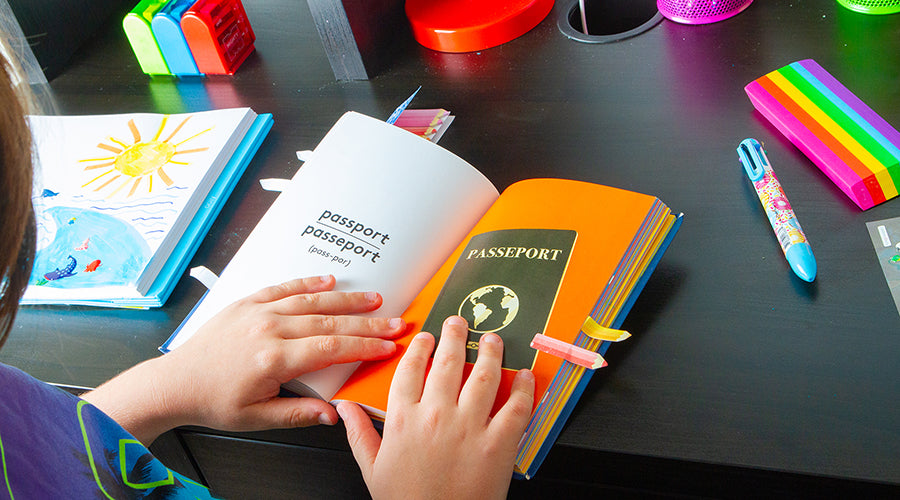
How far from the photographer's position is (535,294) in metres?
0.62

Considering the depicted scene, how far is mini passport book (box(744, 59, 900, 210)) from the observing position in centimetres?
68

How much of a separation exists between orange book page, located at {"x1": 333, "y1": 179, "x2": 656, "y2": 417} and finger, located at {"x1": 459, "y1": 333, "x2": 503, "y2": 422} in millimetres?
13

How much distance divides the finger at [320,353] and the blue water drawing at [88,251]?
0.25 metres

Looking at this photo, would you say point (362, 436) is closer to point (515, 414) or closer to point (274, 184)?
point (515, 414)

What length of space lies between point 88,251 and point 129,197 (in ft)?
0.28

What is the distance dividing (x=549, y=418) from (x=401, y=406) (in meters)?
0.12

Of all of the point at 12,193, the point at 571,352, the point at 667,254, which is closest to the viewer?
the point at 12,193

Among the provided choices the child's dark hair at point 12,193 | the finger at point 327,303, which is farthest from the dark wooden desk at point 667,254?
the child's dark hair at point 12,193

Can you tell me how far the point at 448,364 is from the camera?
593mm

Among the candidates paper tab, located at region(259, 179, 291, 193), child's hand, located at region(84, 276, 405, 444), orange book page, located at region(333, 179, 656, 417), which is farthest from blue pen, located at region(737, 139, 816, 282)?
paper tab, located at region(259, 179, 291, 193)

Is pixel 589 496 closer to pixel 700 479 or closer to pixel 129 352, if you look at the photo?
pixel 700 479

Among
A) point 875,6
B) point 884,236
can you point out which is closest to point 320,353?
point 884,236

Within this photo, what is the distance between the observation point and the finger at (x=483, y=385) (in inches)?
22.4

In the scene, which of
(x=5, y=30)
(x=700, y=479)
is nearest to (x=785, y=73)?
(x=700, y=479)
